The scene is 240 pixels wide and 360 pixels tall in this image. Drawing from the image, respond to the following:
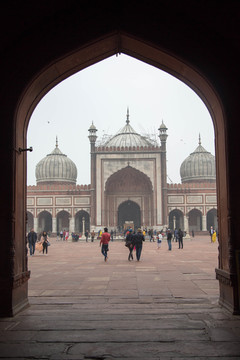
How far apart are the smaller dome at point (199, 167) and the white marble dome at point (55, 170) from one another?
12676 millimetres

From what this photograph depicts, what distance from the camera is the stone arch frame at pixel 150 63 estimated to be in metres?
5.57

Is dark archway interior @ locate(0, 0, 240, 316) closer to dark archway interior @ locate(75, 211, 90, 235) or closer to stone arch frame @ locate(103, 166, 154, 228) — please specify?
stone arch frame @ locate(103, 166, 154, 228)

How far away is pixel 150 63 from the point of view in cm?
671

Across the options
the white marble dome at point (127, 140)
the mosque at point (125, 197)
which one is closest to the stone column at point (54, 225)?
the mosque at point (125, 197)

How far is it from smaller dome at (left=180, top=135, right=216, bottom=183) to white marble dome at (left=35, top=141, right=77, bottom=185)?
41.6ft

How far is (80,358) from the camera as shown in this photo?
3.66 metres

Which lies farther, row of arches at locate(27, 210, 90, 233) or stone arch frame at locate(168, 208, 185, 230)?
row of arches at locate(27, 210, 90, 233)

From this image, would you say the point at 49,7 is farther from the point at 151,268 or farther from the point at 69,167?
the point at 69,167

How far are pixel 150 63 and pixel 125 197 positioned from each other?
3303 centimetres

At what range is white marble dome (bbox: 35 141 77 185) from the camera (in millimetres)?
44375

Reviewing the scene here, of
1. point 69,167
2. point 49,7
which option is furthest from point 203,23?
point 69,167

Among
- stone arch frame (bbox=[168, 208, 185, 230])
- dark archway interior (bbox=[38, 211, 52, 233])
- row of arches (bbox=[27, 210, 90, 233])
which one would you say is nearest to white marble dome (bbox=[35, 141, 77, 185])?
dark archway interior (bbox=[38, 211, 52, 233])

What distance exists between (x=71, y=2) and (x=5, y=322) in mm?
4303

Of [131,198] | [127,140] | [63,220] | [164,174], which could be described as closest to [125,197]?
[131,198]
